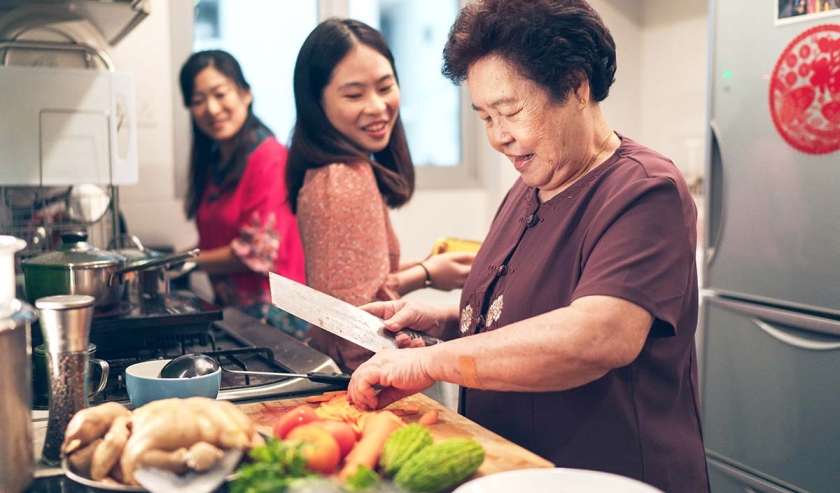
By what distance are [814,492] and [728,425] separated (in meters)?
0.32

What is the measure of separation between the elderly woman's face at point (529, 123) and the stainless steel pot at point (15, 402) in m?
0.71

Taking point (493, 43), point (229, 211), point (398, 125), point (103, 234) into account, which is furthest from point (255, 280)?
point (493, 43)

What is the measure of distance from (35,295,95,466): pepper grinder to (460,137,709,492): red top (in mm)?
608

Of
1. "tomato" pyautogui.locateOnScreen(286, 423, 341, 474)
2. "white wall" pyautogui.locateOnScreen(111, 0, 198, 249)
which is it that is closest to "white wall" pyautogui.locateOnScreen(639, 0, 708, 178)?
"white wall" pyautogui.locateOnScreen(111, 0, 198, 249)

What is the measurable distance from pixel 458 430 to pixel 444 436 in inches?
1.4

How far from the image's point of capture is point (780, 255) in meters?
2.09

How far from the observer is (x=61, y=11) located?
82.3 inches

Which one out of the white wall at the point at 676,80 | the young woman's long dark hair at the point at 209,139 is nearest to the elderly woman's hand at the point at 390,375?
the young woman's long dark hair at the point at 209,139

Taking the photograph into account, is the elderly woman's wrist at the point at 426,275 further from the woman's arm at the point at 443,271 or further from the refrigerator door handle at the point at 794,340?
the refrigerator door handle at the point at 794,340

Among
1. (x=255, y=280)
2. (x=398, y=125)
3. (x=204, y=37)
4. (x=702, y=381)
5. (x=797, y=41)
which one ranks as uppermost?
(x=204, y=37)

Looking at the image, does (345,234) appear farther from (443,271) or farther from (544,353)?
(544,353)

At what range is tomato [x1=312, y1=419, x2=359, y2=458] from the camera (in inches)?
35.6

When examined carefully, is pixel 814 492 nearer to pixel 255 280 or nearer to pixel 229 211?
pixel 255 280

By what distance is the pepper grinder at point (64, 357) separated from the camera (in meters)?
0.87
